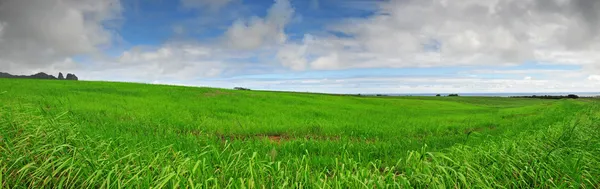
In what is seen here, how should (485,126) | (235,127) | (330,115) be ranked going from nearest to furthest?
(235,127) < (485,126) < (330,115)

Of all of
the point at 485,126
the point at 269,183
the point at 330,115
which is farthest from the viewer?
the point at 330,115

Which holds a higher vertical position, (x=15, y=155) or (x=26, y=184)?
(x=15, y=155)

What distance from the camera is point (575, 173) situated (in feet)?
20.0

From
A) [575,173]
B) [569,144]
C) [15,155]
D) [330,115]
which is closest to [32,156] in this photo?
[15,155]

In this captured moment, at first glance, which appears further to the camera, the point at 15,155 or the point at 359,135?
the point at 359,135

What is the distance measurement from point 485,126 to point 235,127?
54.9 feet

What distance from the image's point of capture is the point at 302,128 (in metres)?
17.0

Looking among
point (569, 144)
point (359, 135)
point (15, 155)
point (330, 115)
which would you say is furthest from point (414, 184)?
point (330, 115)

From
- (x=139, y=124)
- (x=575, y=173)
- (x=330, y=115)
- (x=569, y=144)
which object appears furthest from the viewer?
(x=330, y=115)

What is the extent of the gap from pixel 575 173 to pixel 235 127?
42.1ft

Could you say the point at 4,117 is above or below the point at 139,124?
above

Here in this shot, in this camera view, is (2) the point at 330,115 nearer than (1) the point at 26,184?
No

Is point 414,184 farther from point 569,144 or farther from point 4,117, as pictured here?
point 4,117

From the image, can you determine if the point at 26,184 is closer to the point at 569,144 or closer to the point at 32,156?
the point at 32,156
